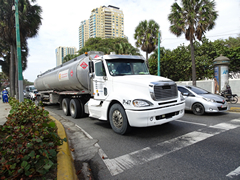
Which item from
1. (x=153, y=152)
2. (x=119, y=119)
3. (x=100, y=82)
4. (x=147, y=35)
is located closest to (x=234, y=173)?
(x=153, y=152)

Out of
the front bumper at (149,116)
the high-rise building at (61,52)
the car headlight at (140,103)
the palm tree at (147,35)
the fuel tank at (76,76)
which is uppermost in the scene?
the high-rise building at (61,52)

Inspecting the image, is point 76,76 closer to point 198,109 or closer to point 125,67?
point 125,67

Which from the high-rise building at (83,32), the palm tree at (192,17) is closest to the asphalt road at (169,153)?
the palm tree at (192,17)

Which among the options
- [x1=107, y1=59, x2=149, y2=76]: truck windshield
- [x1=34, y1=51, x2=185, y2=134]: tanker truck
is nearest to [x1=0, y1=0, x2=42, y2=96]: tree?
[x1=34, y1=51, x2=185, y2=134]: tanker truck

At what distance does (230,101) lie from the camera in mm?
12688

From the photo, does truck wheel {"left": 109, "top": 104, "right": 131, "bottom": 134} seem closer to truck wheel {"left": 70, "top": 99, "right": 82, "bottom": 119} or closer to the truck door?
the truck door

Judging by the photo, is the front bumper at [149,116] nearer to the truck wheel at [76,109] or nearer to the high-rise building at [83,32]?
the truck wheel at [76,109]

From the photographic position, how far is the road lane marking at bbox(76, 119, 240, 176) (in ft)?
10.8

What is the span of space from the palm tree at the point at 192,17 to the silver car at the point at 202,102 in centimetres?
1052

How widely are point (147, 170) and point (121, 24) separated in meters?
161

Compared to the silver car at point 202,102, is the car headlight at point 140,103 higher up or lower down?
higher up

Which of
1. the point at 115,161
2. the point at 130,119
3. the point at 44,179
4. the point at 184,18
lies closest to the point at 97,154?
the point at 115,161

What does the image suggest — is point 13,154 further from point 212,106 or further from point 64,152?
point 212,106

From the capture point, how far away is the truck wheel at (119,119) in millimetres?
4875
